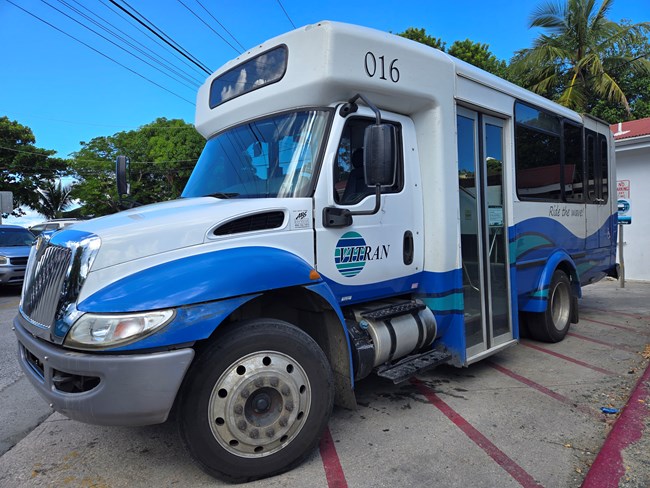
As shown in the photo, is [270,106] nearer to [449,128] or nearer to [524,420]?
[449,128]

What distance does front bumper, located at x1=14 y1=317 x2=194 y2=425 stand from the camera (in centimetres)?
237

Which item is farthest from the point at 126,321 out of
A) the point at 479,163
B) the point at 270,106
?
the point at 479,163

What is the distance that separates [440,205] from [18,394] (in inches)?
175

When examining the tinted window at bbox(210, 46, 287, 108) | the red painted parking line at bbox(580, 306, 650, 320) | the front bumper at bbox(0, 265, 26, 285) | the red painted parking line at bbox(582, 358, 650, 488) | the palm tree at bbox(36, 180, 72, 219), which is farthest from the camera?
the palm tree at bbox(36, 180, 72, 219)

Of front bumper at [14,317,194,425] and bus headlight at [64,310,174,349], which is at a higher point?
bus headlight at [64,310,174,349]

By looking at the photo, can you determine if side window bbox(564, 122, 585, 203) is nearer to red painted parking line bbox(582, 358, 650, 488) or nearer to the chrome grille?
red painted parking line bbox(582, 358, 650, 488)

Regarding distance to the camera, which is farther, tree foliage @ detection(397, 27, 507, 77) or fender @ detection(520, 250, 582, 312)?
tree foliage @ detection(397, 27, 507, 77)

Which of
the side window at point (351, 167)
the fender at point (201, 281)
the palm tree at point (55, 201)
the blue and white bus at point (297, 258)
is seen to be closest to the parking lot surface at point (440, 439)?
the blue and white bus at point (297, 258)

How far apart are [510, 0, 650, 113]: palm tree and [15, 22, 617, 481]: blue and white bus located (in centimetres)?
1327

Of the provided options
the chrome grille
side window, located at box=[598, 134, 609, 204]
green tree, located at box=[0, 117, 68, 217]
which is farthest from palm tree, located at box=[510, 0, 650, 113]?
green tree, located at box=[0, 117, 68, 217]

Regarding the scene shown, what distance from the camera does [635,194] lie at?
38.8 ft

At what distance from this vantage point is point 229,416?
2689 millimetres

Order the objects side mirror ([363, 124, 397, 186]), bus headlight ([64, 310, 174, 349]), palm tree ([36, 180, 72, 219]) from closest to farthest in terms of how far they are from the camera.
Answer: bus headlight ([64, 310, 174, 349]) → side mirror ([363, 124, 397, 186]) → palm tree ([36, 180, 72, 219])

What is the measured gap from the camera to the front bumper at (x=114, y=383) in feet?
7.79
